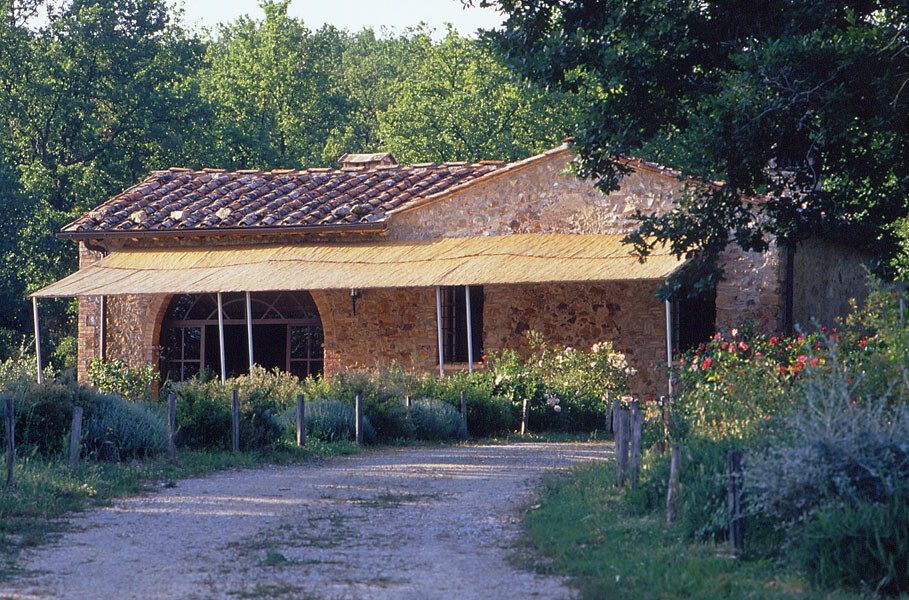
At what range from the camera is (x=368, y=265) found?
16547mm

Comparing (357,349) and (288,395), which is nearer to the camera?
(288,395)

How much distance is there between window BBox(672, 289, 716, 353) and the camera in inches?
632

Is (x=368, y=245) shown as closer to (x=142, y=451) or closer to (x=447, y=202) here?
(x=447, y=202)

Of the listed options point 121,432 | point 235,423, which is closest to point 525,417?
point 235,423

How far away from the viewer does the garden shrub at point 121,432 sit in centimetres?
1005

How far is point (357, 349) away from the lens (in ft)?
58.1

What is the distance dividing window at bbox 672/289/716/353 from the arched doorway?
20.6 feet

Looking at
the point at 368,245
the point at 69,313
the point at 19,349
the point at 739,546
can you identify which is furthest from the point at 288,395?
the point at 69,313

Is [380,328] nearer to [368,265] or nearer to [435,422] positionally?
[368,265]

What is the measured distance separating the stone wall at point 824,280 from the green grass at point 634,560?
8457mm

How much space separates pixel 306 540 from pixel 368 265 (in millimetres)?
9964

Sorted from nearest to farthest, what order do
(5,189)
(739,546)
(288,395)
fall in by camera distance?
(739,546) → (288,395) → (5,189)

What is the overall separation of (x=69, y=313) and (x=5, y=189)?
4.39 metres

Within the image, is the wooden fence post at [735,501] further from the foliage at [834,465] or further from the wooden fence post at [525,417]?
the wooden fence post at [525,417]
